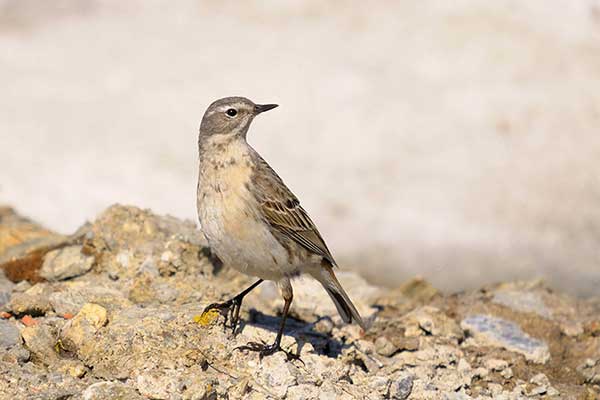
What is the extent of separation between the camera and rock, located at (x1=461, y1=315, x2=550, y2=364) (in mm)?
10227

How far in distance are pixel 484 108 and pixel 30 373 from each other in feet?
41.2

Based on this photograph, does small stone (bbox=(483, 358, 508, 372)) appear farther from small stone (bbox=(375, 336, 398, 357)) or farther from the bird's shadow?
the bird's shadow

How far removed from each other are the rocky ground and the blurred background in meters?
2.23

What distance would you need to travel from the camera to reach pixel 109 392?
725 cm

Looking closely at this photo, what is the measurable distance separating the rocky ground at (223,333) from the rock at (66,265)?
0.01 meters

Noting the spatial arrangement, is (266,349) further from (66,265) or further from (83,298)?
(66,265)

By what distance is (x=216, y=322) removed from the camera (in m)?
8.49

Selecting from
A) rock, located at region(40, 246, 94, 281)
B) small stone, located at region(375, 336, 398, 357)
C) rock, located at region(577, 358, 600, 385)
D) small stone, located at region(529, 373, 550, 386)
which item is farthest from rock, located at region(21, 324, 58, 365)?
rock, located at region(577, 358, 600, 385)

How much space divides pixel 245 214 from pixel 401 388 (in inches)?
77.4

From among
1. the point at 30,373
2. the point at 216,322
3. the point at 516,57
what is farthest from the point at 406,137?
the point at 30,373

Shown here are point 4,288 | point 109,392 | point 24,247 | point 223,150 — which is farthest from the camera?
point 24,247

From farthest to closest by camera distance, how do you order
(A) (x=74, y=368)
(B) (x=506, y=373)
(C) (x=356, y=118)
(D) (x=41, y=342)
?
(C) (x=356, y=118), (B) (x=506, y=373), (D) (x=41, y=342), (A) (x=74, y=368)

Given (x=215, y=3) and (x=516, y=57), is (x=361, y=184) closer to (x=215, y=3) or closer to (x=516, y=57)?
(x=516, y=57)

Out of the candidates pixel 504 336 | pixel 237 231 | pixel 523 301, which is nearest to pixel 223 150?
pixel 237 231
